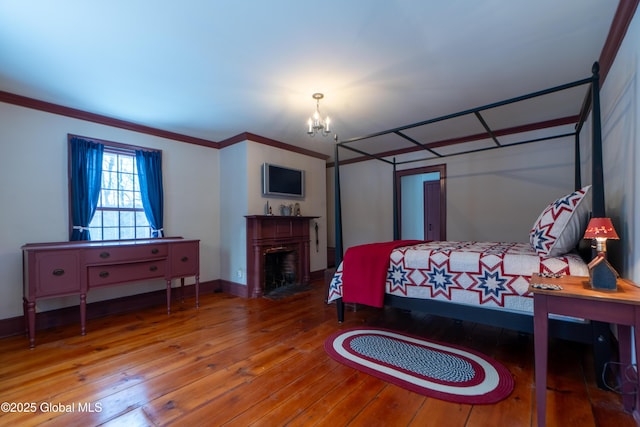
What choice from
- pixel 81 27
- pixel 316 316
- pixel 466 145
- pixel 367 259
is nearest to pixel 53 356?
pixel 316 316

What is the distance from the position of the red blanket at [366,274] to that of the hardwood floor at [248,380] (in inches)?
19.0

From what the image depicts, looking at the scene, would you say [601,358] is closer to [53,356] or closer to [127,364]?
[127,364]

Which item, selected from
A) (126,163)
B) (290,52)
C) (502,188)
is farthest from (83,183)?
(502,188)

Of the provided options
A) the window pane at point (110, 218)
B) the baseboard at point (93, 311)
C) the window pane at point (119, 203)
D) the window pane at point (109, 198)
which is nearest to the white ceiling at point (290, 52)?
the window pane at point (119, 203)

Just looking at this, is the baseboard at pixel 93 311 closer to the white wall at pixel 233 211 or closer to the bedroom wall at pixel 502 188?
the white wall at pixel 233 211

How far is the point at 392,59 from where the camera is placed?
2.29 metres

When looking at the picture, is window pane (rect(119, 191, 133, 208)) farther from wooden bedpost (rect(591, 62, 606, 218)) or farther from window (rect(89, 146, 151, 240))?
wooden bedpost (rect(591, 62, 606, 218))

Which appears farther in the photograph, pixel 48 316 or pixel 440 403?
pixel 48 316

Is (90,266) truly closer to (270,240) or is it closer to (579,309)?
(270,240)

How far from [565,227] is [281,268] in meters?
3.79

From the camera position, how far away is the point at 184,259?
11.5 feet

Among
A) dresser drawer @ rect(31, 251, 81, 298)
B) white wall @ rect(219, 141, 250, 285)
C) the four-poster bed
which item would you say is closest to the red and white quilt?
the four-poster bed

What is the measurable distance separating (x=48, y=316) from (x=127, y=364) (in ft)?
5.07

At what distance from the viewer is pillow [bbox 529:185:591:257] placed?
6.22 ft
